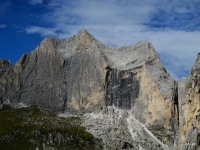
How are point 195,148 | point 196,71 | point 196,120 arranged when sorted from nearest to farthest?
point 195,148
point 196,120
point 196,71

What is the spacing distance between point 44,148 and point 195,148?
414 ft

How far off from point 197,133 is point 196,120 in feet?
15.5

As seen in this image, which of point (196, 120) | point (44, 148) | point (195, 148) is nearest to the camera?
point (195, 148)

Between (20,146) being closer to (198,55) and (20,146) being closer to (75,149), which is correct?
(75,149)

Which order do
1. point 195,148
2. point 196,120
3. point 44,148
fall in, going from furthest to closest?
point 44,148, point 196,120, point 195,148

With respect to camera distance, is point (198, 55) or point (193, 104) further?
point (198, 55)

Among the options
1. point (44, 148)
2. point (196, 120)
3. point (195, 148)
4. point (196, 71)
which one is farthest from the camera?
point (44, 148)

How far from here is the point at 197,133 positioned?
81125 mm

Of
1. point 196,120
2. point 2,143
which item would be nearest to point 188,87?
point 196,120

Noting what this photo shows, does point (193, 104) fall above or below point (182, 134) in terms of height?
above

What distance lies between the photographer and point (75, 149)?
200 metres

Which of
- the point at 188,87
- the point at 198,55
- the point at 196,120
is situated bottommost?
the point at 196,120

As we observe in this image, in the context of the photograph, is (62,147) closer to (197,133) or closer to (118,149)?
(118,149)

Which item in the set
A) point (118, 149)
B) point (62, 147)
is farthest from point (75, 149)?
point (118, 149)
